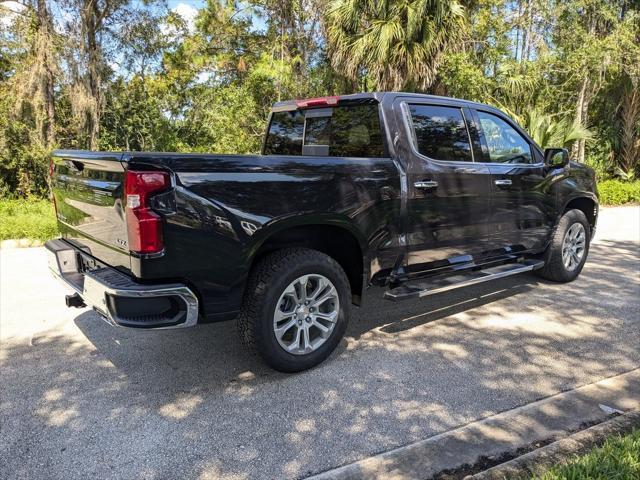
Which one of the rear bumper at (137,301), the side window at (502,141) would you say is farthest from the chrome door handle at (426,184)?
the rear bumper at (137,301)

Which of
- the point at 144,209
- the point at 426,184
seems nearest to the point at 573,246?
the point at 426,184

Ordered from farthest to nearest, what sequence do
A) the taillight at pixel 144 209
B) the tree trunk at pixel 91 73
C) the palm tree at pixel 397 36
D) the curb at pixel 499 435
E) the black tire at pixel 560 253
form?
the tree trunk at pixel 91 73
the palm tree at pixel 397 36
the black tire at pixel 560 253
the taillight at pixel 144 209
the curb at pixel 499 435

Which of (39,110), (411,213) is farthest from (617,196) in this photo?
(39,110)

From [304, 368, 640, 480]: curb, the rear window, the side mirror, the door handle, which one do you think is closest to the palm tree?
the side mirror

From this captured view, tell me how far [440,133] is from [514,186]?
1061 mm

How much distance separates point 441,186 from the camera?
4.21 m

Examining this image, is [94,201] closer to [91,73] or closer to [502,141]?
[502,141]

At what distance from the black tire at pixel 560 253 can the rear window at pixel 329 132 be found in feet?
8.82

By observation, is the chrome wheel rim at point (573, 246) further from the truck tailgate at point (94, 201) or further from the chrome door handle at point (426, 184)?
the truck tailgate at point (94, 201)

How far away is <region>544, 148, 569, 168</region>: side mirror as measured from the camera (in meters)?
5.27

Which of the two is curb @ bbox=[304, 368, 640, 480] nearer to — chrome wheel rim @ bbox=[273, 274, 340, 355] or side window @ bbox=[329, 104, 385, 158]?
chrome wheel rim @ bbox=[273, 274, 340, 355]

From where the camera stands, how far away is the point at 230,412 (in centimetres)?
311

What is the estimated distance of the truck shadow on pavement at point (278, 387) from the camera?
269 cm

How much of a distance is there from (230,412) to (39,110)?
1060 centimetres
